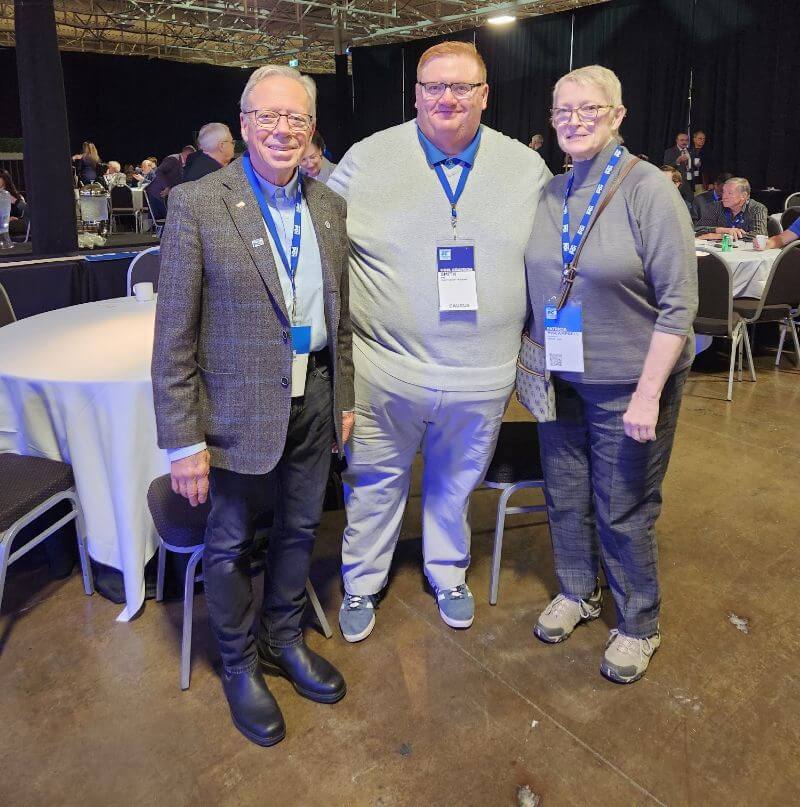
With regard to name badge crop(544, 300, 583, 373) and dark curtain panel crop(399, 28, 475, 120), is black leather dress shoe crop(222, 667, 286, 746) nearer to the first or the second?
name badge crop(544, 300, 583, 373)

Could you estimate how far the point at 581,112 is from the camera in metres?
1.48

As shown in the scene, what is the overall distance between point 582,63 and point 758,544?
12047 millimetres

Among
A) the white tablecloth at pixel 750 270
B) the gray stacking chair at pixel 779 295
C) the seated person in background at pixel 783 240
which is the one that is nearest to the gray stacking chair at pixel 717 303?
the gray stacking chair at pixel 779 295

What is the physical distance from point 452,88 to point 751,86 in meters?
10.5

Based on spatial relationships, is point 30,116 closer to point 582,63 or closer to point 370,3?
point 582,63

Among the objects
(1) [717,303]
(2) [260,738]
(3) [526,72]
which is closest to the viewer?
(2) [260,738]

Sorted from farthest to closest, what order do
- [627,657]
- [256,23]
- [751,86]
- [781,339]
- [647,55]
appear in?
1. [256,23]
2. [647,55]
3. [751,86]
4. [781,339]
5. [627,657]

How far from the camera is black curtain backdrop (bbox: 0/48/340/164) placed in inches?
666

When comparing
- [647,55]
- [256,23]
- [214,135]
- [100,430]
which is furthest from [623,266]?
[256,23]

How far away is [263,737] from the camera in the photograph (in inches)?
62.1

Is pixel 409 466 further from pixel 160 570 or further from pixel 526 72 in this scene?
pixel 526 72

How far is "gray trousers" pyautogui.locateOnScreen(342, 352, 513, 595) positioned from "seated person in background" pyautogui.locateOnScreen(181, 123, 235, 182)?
3.26 meters

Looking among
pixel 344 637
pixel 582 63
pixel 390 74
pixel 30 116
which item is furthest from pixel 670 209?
pixel 390 74

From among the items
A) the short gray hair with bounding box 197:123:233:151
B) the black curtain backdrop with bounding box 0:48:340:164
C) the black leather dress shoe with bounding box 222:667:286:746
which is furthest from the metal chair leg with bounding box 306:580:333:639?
the black curtain backdrop with bounding box 0:48:340:164
